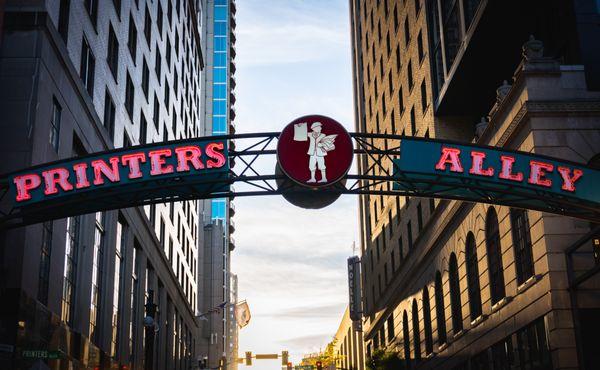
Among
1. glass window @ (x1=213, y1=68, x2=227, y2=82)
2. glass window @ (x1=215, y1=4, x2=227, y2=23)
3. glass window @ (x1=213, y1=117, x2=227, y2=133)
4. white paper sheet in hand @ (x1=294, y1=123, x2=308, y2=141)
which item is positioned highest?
glass window @ (x1=215, y1=4, x2=227, y2=23)

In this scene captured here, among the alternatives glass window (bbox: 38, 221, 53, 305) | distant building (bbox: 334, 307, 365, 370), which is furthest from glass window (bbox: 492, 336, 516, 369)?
distant building (bbox: 334, 307, 365, 370)

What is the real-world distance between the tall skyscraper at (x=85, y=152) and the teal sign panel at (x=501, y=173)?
10648 millimetres

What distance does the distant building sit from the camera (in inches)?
3432

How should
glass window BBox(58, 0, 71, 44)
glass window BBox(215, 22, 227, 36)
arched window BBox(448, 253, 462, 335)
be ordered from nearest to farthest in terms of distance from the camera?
glass window BBox(58, 0, 71, 44), arched window BBox(448, 253, 462, 335), glass window BBox(215, 22, 227, 36)

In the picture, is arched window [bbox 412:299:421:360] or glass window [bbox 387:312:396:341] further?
glass window [bbox 387:312:396:341]

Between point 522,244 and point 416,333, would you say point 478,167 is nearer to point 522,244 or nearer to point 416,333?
point 522,244

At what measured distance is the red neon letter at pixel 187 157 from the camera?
22.4 meters

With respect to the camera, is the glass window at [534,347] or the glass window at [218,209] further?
the glass window at [218,209]

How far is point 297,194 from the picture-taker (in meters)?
23.4

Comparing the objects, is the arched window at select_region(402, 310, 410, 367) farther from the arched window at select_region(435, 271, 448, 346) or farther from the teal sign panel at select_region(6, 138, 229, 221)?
the teal sign panel at select_region(6, 138, 229, 221)

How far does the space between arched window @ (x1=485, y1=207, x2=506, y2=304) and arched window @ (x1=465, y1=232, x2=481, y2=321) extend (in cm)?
260

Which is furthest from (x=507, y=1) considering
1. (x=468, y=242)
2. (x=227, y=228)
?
(x=227, y=228)

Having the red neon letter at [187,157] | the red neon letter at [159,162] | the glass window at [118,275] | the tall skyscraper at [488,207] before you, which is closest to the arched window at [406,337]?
the tall skyscraper at [488,207]

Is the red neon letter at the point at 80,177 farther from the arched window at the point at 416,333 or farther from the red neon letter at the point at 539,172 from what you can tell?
the arched window at the point at 416,333
